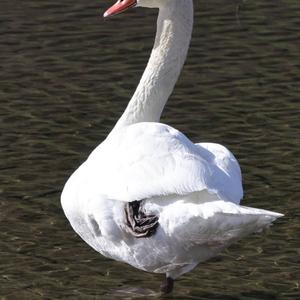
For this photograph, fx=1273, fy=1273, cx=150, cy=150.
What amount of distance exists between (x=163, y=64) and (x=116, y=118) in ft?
10.3

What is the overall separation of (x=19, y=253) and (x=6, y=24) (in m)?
5.47

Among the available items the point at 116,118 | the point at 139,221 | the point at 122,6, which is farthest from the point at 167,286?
the point at 116,118

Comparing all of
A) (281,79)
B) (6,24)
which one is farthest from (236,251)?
(6,24)

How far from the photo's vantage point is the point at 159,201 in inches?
259

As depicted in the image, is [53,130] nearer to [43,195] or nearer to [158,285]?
[43,195]

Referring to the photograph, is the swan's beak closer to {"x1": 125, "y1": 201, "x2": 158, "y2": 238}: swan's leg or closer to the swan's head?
the swan's head

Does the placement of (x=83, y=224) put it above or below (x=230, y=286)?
above

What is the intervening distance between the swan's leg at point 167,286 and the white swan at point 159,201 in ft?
0.42

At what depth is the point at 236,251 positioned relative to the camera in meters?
8.36

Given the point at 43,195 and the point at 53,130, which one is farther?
the point at 53,130

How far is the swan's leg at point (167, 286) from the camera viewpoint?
763cm

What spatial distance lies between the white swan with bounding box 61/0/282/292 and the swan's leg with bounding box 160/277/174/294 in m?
0.13

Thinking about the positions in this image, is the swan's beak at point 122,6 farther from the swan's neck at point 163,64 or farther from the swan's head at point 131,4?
the swan's neck at point 163,64

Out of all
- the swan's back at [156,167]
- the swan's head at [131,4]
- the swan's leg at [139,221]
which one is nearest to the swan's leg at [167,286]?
the swan's back at [156,167]
